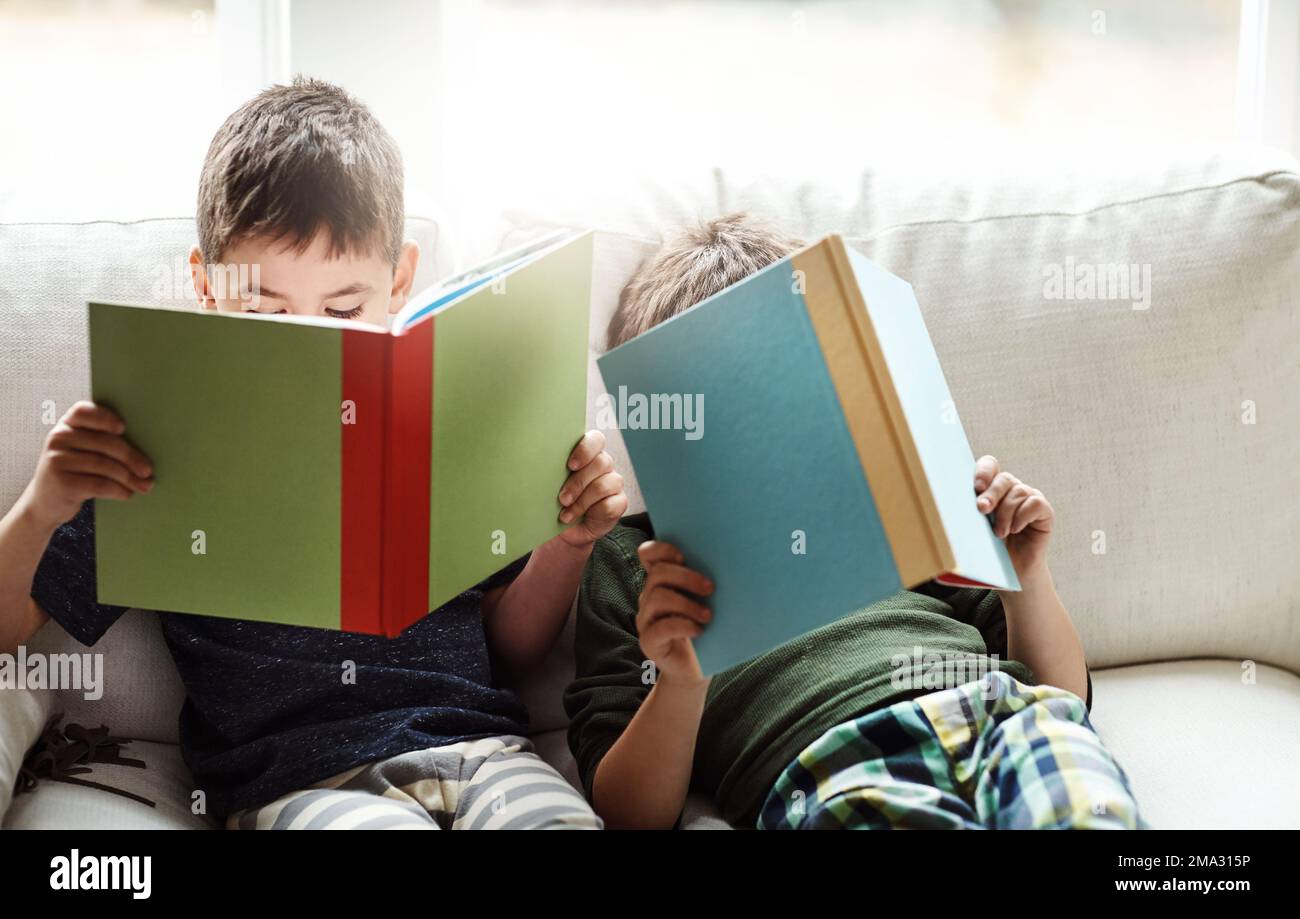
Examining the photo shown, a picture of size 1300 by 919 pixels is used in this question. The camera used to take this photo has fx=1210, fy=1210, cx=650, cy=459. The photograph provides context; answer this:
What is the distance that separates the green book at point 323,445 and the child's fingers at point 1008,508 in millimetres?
406

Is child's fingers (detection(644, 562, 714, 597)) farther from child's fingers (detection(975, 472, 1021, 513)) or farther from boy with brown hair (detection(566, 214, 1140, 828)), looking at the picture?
child's fingers (detection(975, 472, 1021, 513))

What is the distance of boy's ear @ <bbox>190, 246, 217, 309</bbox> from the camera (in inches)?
43.4


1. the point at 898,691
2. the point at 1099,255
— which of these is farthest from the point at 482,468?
the point at 1099,255

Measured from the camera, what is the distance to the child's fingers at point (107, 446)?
891mm

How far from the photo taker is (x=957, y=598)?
4.02ft

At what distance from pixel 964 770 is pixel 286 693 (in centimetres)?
60

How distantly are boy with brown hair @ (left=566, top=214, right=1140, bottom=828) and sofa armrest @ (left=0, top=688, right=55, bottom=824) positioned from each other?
0.48 m

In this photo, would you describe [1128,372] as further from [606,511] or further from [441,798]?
[441,798]

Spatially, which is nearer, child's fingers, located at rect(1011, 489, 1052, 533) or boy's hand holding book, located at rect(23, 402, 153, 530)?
boy's hand holding book, located at rect(23, 402, 153, 530)

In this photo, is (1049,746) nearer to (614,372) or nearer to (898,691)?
(898,691)

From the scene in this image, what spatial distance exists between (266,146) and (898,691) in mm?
743
